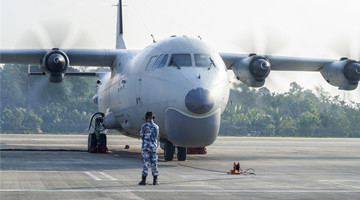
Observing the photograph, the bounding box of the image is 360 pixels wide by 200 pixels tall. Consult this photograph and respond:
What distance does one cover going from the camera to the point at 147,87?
1792 centimetres

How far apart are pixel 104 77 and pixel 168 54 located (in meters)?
11.7

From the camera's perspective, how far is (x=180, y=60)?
56.5 ft

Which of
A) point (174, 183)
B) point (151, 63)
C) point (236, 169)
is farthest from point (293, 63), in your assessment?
point (174, 183)

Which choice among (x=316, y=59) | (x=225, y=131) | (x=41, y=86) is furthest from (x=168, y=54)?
(x=225, y=131)

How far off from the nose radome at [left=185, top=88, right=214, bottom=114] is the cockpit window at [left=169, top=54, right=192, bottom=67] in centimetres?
174

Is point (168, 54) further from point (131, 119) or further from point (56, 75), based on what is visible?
point (56, 75)

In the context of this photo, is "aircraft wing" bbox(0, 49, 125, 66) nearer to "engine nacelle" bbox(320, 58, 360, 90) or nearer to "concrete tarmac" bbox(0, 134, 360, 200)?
"concrete tarmac" bbox(0, 134, 360, 200)

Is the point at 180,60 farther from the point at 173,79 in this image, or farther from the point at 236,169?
the point at 236,169

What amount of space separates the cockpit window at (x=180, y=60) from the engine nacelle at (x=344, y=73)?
1103cm

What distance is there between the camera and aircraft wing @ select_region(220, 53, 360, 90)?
2406 centimetres

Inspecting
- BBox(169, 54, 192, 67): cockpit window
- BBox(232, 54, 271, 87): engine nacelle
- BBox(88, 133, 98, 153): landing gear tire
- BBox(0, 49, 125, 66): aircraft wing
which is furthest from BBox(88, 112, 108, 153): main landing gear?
BBox(169, 54, 192, 67): cockpit window

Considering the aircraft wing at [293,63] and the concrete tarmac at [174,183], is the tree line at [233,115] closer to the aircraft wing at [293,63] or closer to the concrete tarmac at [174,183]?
the aircraft wing at [293,63]

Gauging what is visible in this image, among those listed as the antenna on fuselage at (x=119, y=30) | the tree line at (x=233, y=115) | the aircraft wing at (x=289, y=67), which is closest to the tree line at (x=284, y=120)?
the tree line at (x=233, y=115)

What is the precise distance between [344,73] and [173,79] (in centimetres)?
1207
